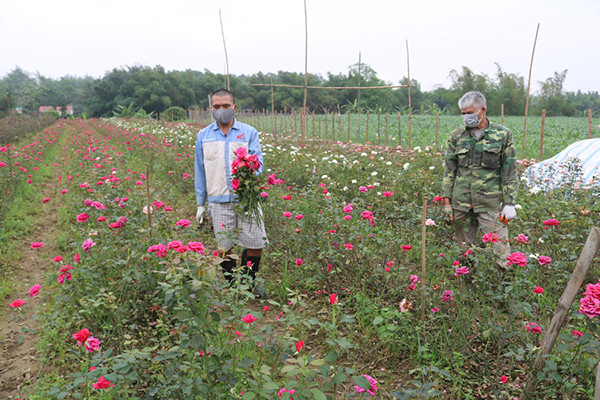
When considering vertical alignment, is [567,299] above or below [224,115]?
below

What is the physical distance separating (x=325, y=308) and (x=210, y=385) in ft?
4.84

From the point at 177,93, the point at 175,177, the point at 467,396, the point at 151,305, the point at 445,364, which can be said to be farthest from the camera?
the point at 177,93

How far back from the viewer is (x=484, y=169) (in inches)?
128

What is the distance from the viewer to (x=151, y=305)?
284 cm

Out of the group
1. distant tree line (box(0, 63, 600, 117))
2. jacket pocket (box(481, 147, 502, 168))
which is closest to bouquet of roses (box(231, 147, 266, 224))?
jacket pocket (box(481, 147, 502, 168))

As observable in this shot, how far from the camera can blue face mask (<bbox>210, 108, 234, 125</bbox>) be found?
10.4 feet

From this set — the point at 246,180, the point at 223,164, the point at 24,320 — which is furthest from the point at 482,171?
the point at 24,320

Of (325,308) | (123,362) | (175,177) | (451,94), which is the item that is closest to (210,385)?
(123,362)

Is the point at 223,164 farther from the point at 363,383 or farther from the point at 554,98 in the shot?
the point at 554,98

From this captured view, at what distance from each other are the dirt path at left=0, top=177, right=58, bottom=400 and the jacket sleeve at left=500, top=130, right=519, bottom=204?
3305 mm

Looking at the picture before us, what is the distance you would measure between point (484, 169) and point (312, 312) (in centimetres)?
178

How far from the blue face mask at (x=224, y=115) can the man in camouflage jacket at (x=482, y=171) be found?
182cm

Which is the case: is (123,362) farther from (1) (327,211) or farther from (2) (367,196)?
(2) (367,196)

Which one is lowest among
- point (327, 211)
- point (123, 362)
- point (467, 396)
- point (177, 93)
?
point (467, 396)
